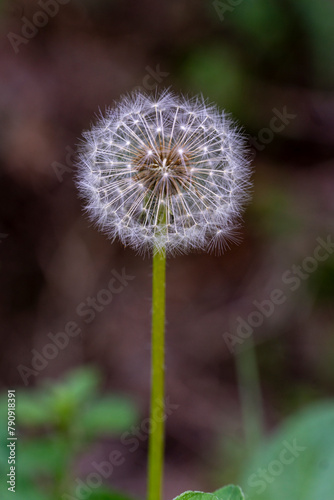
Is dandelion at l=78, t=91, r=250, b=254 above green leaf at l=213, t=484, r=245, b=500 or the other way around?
above

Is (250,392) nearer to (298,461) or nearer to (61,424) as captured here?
(61,424)

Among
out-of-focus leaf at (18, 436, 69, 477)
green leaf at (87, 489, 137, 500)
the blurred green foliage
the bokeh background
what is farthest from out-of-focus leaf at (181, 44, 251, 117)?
green leaf at (87, 489, 137, 500)

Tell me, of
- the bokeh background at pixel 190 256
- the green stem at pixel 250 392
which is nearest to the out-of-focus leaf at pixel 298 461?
the green stem at pixel 250 392

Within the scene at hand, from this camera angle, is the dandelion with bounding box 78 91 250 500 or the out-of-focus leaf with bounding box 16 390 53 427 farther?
the out-of-focus leaf with bounding box 16 390 53 427

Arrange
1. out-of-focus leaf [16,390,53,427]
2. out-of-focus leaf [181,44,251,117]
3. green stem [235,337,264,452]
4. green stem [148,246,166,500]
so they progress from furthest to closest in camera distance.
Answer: out-of-focus leaf [181,44,251,117], green stem [235,337,264,452], out-of-focus leaf [16,390,53,427], green stem [148,246,166,500]

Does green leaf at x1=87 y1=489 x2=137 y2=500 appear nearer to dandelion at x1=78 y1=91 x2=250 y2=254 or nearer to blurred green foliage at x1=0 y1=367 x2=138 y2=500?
blurred green foliage at x1=0 y1=367 x2=138 y2=500

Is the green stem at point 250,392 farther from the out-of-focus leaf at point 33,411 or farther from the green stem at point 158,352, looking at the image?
the green stem at point 158,352

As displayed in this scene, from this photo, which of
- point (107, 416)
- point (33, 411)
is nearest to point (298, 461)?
point (107, 416)
